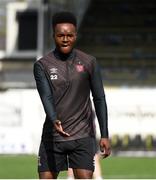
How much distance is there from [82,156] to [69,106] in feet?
1.30

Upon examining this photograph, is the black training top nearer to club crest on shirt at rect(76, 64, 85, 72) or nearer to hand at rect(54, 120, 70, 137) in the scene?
club crest on shirt at rect(76, 64, 85, 72)

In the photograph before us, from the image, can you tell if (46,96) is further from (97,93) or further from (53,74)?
(97,93)

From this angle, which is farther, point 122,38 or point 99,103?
point 122,38

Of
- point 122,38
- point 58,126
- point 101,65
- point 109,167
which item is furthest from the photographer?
point 122,38

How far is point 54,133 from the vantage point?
5.98 meters

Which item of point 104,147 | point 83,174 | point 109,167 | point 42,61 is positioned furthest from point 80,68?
point 109,167

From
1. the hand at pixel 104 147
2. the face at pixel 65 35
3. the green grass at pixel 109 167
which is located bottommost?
the green grass at pixel 109 167

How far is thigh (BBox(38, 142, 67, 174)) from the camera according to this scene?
5.98 meters

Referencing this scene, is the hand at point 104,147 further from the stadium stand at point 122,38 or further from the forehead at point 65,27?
the stadium stand at point 122,38

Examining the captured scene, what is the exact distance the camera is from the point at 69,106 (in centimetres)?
595

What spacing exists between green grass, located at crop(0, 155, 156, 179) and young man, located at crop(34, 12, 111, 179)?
24.1 ft

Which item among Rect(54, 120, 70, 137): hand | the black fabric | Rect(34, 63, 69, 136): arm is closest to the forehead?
Rect(34, 63, 69, 136): arm

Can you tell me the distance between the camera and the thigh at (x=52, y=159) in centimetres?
598

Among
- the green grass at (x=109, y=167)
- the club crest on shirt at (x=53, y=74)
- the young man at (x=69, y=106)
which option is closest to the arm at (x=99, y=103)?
the young man at (x=69, y=106)
